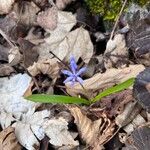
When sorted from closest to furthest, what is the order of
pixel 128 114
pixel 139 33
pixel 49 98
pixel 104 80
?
pixel 49 98 < pixel 128 114 < pixel 104 80 < pixel 139 33

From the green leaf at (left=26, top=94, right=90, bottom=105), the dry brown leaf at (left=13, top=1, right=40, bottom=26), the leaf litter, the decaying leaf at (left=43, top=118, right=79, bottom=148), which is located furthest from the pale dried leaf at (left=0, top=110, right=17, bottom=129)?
the dry brown leaf at (left=13, top=1, right=40, bottom=26)

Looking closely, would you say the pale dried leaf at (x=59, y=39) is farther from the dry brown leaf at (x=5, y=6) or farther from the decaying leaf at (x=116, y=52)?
the dry brown leaf at (x=5, y=6)

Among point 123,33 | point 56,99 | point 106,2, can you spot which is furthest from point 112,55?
point 56,99

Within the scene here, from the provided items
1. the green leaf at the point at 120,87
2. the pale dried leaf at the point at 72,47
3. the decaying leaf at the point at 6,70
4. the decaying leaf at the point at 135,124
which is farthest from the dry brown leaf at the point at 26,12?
the decaying leaf at the point at 135,124

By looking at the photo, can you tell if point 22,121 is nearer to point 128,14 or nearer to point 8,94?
point 8,94

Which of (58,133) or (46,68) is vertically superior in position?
(46,68)

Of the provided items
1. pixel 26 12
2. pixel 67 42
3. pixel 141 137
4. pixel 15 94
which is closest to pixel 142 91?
pixel 141 137

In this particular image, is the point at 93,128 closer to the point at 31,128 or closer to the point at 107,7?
the point at 31,128
